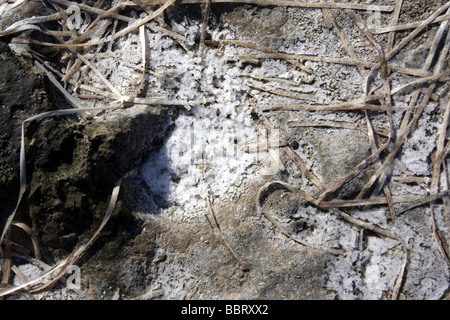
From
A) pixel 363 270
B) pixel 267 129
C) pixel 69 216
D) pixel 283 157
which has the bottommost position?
pixel 363 270

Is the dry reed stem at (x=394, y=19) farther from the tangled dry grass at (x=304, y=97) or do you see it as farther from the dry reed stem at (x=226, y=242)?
the dry reed stem at (x=226, y=242)

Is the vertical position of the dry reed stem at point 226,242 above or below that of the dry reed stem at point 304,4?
below

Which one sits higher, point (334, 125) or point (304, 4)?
point (304, 4)

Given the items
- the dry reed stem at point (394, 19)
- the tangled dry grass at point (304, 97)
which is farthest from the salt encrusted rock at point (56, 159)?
the dry reed stem at point (394, 19)

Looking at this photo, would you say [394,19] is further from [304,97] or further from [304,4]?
[304,97]

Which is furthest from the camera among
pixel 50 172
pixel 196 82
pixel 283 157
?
pixel 196 82

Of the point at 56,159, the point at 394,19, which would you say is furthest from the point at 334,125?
the point at 56,159

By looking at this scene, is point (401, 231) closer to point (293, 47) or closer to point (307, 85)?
point (307, 85)

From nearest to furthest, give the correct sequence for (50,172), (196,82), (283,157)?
(50,172)
(283,157)
(196,82)

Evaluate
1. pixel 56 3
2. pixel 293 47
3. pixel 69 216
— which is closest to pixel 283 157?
pixel 293 47
